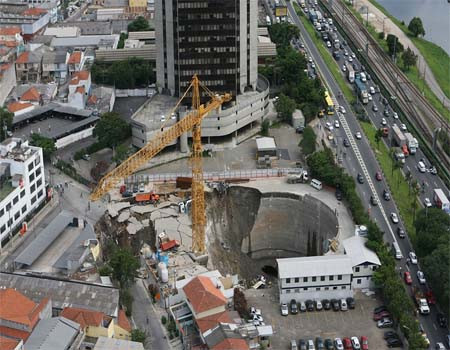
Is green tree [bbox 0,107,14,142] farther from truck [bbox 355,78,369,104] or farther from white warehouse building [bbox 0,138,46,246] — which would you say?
truck [bbox 355,78,369,104]

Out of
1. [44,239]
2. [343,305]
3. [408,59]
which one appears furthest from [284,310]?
[408,59]

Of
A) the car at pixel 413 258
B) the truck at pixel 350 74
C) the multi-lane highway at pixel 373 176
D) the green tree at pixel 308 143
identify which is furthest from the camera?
the truck at pixel 350 74

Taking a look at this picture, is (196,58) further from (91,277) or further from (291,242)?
(91,277)

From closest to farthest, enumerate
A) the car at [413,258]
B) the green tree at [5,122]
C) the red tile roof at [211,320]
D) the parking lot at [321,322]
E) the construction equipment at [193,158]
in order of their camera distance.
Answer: the red tile roof at [211,320], the parking lot at [321,322], the car at [413,258], the construction equipment at [193,158], the green tree at [5,122]

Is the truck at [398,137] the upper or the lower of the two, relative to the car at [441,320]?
upper

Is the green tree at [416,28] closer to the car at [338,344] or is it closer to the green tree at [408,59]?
the green tree at [408,59]

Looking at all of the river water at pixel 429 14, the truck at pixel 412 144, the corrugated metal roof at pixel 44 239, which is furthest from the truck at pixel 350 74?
the corrugated metal roof at pixel 44 239

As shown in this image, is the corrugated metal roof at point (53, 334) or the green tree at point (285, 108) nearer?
the corrugated metal roof at point (53, 334)
